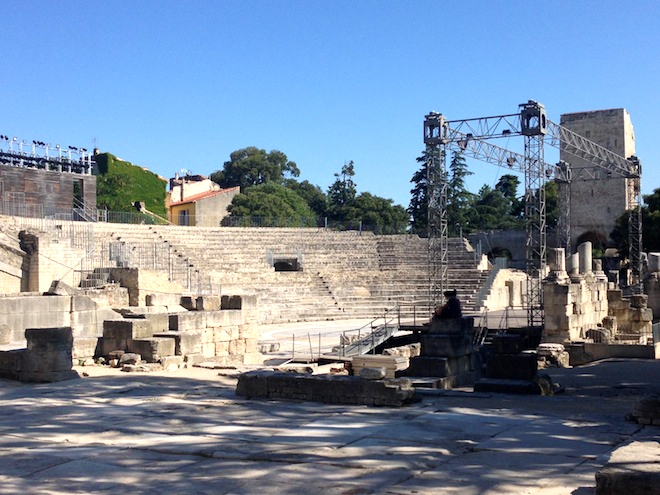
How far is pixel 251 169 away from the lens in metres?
69.8

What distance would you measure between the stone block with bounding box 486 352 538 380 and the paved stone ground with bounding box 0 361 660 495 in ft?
3.21

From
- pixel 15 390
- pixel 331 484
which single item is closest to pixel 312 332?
pixel 15 390

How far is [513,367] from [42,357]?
23.2ft

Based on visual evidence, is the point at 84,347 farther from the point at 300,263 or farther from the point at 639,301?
the point at 300,263

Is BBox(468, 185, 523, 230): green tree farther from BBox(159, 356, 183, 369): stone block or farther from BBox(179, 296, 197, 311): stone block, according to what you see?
BBox(159, 356, 183, 369): stone block

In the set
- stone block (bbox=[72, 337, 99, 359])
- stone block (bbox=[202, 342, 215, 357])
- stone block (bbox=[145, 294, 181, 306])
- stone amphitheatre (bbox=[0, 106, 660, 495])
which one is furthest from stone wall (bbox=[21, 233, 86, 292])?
stone block (bbox=[72, 337, 99, 359])

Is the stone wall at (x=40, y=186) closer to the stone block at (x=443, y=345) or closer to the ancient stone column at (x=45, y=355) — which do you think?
the ancient stone column at (x=45, y=355)

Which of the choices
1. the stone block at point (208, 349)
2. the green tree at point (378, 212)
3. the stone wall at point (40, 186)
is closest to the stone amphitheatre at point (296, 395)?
the stone block at point (208, 349)

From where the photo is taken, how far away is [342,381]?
9.20 m

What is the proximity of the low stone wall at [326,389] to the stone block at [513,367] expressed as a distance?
2.43 meters

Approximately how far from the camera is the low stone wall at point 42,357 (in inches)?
428

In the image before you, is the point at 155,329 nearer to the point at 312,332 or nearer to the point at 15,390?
the point at 15,390

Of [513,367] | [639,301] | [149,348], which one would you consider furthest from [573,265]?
[149,348]

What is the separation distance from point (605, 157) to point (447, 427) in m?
26.3
